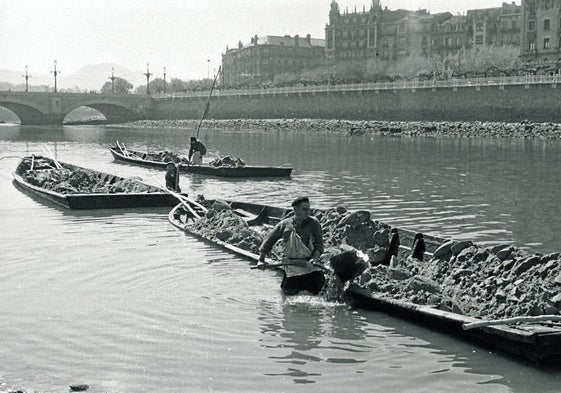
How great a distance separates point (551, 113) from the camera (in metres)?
71.7

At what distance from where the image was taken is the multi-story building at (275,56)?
165250mm

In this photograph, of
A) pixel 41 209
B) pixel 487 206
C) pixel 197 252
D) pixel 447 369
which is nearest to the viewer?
pixel 447 369

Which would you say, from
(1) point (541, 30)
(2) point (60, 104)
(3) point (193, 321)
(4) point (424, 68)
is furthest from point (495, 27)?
(3) point (193, 321)

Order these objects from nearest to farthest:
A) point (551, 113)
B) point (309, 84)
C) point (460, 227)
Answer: point (460, 227)
point (551, 113)
point (309, 84)

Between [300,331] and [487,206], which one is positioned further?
[487,206]

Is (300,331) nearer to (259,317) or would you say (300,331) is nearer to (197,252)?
(259,317)

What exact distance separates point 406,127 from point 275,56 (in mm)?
87438

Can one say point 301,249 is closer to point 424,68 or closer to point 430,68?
point 430,68

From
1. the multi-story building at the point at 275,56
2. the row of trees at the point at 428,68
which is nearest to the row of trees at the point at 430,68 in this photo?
the row of trees at the point at 428,68

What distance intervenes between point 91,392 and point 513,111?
71.7 m

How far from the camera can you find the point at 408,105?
88.6 meters

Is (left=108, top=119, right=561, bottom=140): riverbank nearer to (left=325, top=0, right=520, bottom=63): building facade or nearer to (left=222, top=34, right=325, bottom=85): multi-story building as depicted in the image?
(left=325, top=0, right=520, bottom=63): building facade

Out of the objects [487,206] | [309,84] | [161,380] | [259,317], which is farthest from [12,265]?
[309,84]

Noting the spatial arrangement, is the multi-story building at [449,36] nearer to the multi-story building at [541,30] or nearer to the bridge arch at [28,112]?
the multi-story building at [541,30]
